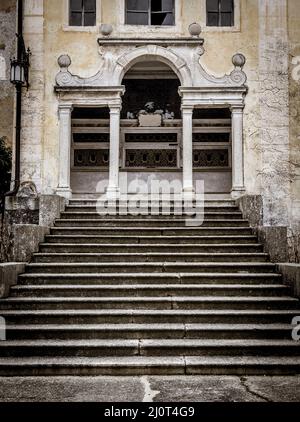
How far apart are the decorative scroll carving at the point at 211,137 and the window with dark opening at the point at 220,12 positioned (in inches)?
113

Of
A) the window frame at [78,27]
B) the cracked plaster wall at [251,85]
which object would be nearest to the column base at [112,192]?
the cracked plaster wall at [251,85]

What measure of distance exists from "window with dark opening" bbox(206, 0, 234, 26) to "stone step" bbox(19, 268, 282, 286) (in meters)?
6.99

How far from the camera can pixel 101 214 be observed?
977 centimetres

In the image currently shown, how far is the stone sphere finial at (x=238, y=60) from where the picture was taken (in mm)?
11500

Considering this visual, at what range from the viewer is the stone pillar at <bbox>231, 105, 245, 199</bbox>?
37.2 ft

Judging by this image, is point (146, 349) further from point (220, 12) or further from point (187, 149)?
point (220, 12)

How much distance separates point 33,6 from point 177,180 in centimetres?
548

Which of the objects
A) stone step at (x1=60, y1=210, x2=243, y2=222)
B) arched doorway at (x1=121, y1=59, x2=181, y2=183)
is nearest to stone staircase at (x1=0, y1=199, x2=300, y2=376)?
stone step at (x1=60, y1=210, x2=243, y2=222)

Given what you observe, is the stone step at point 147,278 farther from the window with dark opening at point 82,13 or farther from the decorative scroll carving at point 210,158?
the window with dark opening at point 82,13

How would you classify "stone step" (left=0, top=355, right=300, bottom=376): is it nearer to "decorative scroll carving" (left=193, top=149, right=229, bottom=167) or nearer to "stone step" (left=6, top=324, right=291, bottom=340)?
"stone step" (left=6, top=324, right=291, bottom=340)

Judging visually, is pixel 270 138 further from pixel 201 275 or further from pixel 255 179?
pixel 201 275

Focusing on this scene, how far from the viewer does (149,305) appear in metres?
6.81

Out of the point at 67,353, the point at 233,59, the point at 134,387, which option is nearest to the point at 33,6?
the point at 233,59

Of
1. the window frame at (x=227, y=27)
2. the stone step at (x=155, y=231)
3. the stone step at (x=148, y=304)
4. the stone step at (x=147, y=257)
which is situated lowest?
the stone step at (x=148, y=304)
